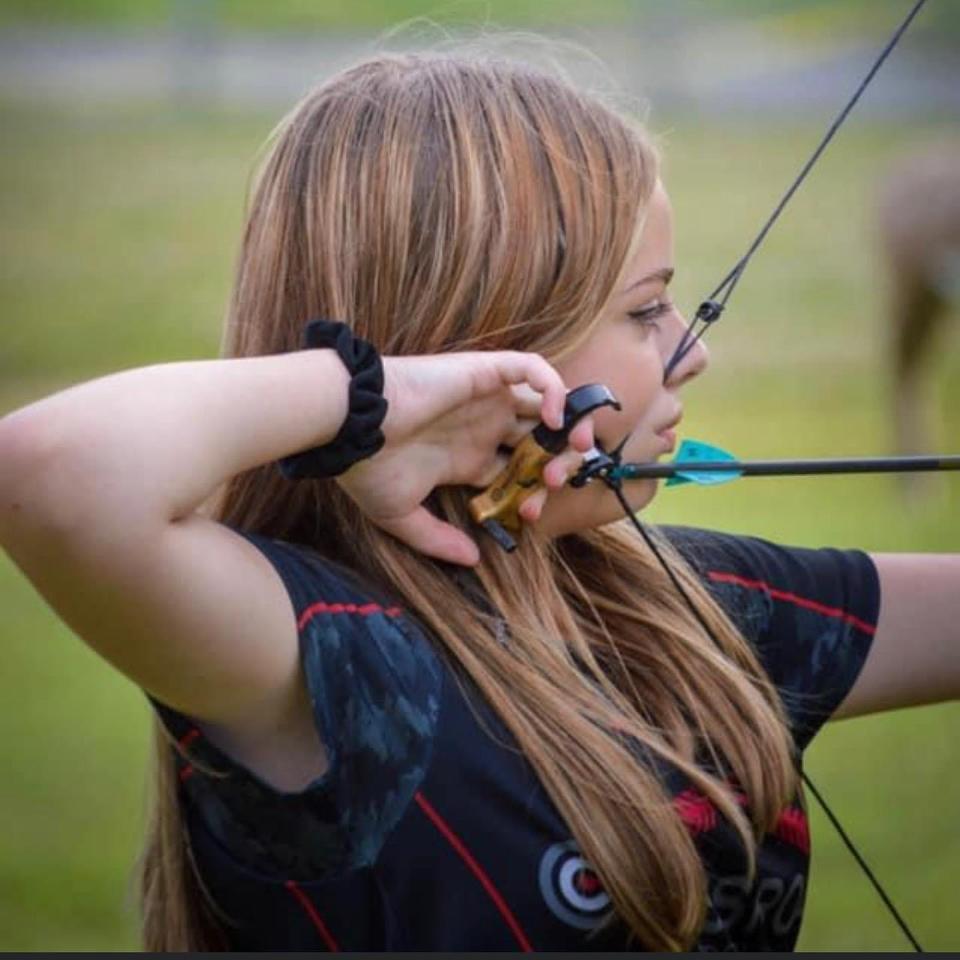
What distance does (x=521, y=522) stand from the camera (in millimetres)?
1492

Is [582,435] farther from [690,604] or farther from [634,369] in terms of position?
[690,604]

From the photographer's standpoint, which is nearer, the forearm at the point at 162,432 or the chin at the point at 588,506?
the forearm at the point at 162,432

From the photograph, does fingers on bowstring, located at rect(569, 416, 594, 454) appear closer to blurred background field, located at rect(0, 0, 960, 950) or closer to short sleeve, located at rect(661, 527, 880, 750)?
A: short sleeve, located at rect(661, 527, 880, 750)

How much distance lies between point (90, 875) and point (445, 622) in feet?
7.21

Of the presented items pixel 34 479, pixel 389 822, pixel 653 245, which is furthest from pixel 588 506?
pixel 34 479

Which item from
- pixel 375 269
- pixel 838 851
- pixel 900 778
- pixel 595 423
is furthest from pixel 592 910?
pixel 900 778

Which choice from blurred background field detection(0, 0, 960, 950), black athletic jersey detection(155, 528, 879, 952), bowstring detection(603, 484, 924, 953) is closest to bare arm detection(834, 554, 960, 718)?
bowstring detection(603, 484, 924, 953)

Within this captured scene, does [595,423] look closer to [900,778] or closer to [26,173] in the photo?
[900,778]

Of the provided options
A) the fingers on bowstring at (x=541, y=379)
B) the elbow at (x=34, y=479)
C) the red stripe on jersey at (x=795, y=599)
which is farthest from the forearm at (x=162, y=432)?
the red stripe on jersey at (x=795, y=599)

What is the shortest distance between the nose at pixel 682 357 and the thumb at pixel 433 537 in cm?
19

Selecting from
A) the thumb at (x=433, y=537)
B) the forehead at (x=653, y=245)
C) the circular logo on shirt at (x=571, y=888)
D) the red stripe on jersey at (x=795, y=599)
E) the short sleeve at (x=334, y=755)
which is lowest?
the circular logo on shirt at (x=571, y=888)

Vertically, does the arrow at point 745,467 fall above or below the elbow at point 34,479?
below

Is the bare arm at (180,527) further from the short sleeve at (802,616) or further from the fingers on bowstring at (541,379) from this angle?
the short sleeve at (802,616)

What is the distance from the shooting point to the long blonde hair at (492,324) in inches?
56.2
